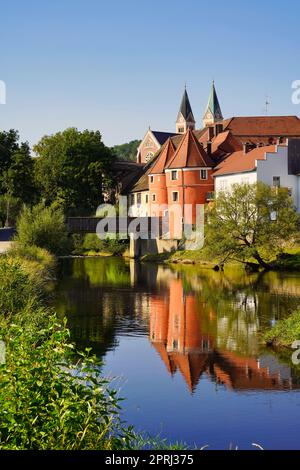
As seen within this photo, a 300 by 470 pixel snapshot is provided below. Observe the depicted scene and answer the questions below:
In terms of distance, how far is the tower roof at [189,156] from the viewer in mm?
69875

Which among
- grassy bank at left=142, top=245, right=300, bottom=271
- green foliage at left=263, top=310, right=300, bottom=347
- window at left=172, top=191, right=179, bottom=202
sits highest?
window at left=172, top=191, right=179, bottom=202

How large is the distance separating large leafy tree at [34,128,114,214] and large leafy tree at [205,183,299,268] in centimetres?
2909

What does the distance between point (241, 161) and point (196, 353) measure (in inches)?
1772

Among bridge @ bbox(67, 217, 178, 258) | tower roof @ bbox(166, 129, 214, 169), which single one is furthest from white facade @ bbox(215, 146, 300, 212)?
bridge @ bbox(67, 217, 178, 258)

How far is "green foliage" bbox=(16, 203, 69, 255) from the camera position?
47.4 m

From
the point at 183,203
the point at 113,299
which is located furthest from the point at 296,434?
the point at 183,203

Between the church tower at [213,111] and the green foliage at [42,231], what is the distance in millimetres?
83149

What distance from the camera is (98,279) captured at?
4684 centimetres

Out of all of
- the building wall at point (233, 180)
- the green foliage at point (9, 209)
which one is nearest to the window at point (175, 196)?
the building wall at point (233, 180)

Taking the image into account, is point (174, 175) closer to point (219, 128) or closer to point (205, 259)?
point (205, 259)

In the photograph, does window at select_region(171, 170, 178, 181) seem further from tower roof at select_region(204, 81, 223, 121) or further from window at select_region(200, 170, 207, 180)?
tower roof at select_region(204, 81, 223, 121)

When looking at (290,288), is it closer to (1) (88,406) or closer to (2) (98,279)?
(2) (98,279)

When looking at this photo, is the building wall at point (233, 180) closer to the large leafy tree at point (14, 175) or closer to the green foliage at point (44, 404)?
the large leafy tree at point (14, 175)
